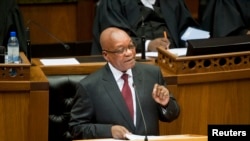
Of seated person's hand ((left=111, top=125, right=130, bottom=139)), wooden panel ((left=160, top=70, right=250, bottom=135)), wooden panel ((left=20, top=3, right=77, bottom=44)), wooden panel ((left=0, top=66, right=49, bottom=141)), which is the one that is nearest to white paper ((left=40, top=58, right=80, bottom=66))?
wooden panel ((left=0, top=66, right=49, bottom=141))

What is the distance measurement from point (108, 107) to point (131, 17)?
1.87 meters

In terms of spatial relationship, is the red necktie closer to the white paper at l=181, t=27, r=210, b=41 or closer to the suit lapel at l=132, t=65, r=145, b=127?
the suit lapel at l=132, t=65, r=145, b=127

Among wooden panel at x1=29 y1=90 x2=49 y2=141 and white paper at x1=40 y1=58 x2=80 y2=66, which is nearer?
wooden panel at x1=29 y1=90 x2=49 y2=141

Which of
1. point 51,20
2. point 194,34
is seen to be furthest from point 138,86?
point 51,20

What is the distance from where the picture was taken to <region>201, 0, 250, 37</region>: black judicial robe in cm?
552

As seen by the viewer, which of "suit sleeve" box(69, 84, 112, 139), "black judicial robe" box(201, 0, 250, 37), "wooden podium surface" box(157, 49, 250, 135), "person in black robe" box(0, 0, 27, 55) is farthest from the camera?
"black judicial robe" box(201, 0, 250, 37)

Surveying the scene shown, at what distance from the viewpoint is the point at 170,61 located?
4.29m

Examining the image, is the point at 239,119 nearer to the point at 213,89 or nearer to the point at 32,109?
the point at 213,89

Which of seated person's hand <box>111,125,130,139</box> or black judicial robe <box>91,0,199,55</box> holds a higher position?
black judicial robe <box>91,0,199,55</box>

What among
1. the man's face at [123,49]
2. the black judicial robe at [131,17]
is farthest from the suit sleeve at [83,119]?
the black judicial robe at [131,17]

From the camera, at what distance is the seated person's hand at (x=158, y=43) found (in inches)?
191

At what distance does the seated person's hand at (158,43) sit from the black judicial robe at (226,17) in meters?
0.77

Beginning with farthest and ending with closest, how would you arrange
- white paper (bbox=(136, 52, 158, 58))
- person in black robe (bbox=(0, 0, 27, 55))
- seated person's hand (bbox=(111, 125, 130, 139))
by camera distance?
person in black robe (bbox=(0, 0, 27, 55)) < white paper (bbox=(136, 52, 158, 58)) < seated person's hand (bbox=(111, 125, 130, 139))

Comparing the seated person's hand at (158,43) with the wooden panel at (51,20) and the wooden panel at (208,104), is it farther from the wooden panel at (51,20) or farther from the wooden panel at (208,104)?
the wooden panel at (51,20)
